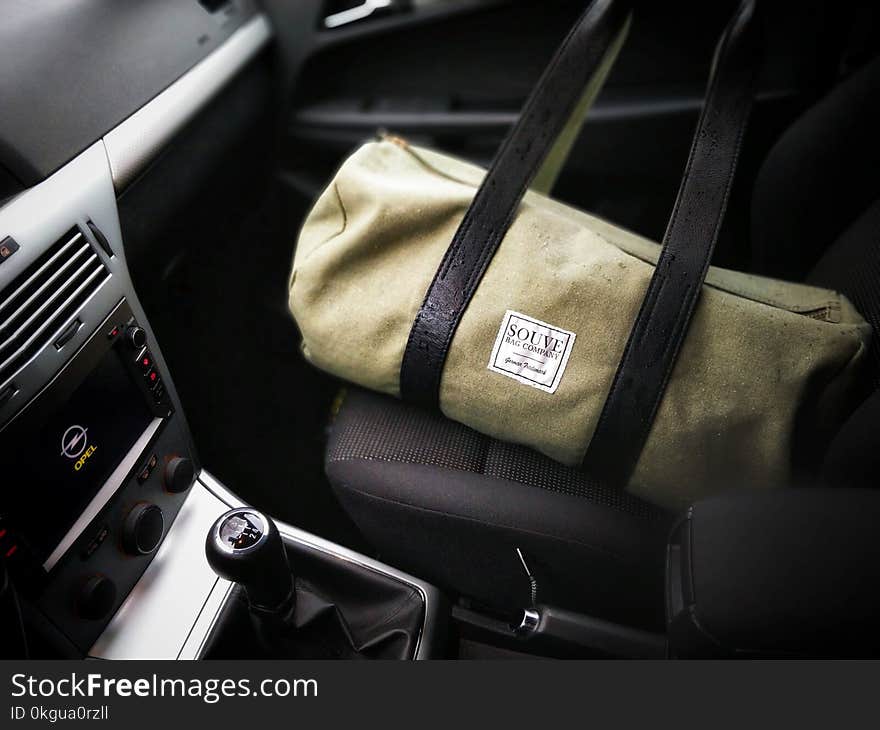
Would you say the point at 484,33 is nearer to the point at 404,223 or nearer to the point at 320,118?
the point at 320,118

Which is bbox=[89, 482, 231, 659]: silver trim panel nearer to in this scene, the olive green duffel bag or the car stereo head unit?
the car stereo head unit

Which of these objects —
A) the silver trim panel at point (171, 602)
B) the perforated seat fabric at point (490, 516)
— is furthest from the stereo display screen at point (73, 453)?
the perforated seat fabric at point (490, 516)

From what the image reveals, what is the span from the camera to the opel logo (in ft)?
2.02

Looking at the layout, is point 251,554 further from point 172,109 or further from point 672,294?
point 172,109

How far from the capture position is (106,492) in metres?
0.67

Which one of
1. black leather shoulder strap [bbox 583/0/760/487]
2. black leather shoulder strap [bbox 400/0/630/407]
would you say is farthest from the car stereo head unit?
black leather shoulder strap [bbox 583/0/760/487]

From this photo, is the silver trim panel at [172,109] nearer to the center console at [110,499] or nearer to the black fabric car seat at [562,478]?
the center console at [110,499]

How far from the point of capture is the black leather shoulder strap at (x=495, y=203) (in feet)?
2.30

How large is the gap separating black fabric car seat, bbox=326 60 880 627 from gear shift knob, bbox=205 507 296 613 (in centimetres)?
13

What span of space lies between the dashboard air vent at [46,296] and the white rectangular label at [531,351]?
40cm

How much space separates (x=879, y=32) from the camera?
0.98 m

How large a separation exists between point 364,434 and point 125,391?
0.26 metres

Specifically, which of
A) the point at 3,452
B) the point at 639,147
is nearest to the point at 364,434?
the point at 3,452

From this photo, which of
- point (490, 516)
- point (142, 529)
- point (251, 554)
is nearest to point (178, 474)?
point (142, 529)
